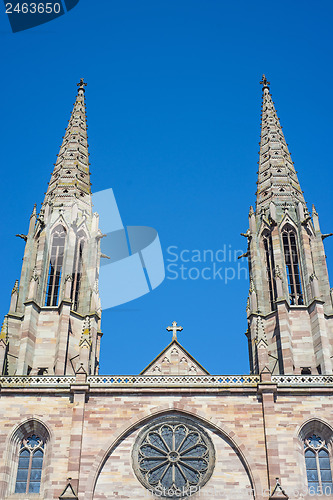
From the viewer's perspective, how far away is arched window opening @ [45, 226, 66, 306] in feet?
111

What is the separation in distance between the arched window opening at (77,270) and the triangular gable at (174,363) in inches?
167

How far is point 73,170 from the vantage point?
39281 mm

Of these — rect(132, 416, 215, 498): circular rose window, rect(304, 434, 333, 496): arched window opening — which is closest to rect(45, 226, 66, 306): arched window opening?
rect(132, 416, 215, 498): circular rose window

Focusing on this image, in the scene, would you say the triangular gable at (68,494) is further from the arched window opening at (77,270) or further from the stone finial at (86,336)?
the arched window opening at (77,270)

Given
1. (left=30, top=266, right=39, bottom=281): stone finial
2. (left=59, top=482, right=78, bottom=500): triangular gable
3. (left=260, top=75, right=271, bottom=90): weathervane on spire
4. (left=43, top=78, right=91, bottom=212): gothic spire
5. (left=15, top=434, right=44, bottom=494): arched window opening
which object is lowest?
(left=59, top=482, right=78, bottom=500): triangular gable

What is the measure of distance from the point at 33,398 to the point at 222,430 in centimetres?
714

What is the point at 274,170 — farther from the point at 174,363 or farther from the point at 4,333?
the point at 4,333

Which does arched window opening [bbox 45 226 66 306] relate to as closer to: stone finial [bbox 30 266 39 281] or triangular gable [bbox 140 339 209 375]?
stone finial [bbox 30 266 39 281]

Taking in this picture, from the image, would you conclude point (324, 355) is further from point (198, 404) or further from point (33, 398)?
point (33, 398)

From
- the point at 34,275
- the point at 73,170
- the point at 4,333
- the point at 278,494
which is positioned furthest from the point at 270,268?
the point at 4,333

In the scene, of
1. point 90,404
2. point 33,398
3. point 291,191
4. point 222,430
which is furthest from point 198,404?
point 291,191

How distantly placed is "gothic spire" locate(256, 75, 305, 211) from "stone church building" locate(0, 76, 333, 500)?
11.4 feet

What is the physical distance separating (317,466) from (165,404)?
19.4 feet

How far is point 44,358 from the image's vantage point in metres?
31.7
